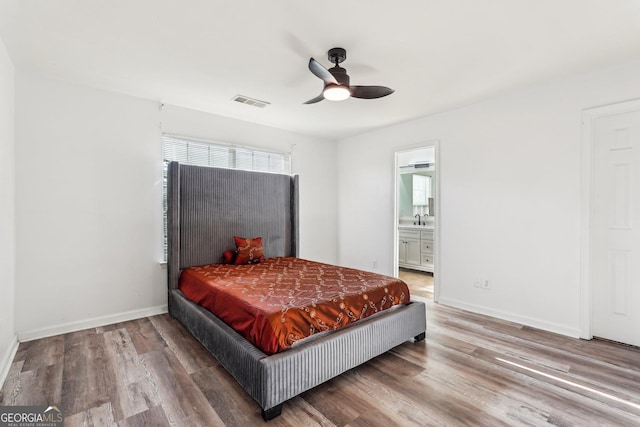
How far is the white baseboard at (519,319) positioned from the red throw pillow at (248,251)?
2510 mm

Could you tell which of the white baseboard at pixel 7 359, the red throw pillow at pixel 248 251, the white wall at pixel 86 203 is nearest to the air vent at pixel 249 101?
the white wall at pixel 86 203

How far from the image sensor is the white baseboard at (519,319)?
9.85 ft

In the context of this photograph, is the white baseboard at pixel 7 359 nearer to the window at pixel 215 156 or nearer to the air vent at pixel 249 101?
the window at pixel 215 156

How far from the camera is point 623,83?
272 cm

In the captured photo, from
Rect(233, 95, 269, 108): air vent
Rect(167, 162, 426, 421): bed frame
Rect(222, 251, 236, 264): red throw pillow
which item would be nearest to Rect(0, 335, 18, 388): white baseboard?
Rect(167, 162, 426, 421): bed frame

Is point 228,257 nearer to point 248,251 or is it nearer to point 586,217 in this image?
point 248,251

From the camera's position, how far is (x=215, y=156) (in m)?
4.15

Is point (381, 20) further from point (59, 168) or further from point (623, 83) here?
point (59, 168)

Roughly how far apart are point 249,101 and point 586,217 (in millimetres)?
3775

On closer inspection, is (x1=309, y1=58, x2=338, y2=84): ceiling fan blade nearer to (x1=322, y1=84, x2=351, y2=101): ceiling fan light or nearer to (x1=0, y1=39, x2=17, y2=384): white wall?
(x1=322, y1=84, x2=351, y2=101): ceiling fan light

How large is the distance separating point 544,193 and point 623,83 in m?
1.13

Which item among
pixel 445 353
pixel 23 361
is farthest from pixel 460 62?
pixel 23 361

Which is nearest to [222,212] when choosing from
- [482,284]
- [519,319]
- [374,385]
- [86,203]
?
[86,203]

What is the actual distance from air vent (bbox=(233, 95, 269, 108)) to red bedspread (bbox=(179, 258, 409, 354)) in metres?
2.00
